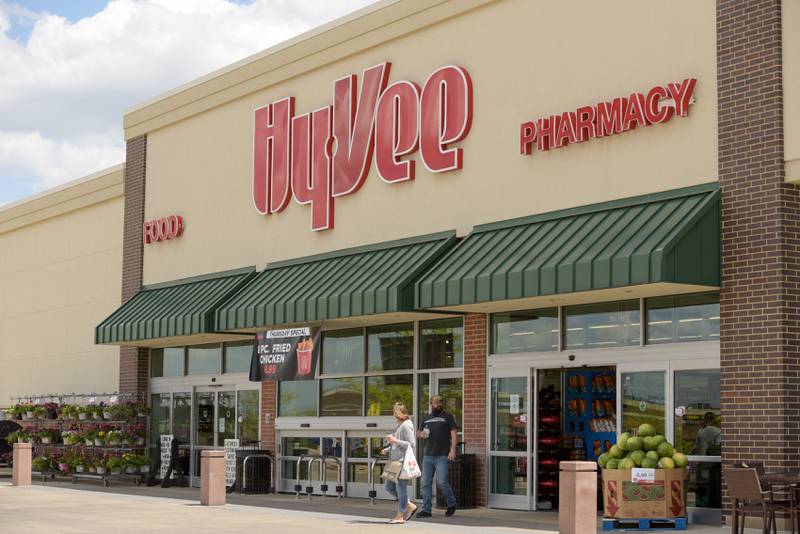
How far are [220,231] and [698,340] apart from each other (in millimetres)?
14181

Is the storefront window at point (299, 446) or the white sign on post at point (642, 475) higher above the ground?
the white sign on post at point (642, 475)

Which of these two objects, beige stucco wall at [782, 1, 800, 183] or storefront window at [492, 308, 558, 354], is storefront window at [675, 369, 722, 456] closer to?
storefront window at [492, 308, 558, 354]

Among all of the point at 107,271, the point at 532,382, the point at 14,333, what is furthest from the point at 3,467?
the point at 532,382

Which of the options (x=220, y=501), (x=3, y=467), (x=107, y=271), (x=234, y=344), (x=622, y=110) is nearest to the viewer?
(x=622, y=110)

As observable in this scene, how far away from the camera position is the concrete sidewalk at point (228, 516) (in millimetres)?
18016

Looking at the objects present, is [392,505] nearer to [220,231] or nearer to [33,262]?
[220,231]

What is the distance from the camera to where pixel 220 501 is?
23.3 m

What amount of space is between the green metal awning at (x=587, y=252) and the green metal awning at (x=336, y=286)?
1.78 ft

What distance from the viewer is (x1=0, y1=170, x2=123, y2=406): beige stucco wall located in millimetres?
34875

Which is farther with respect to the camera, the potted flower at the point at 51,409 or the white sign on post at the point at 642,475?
the potted flower at the point at 51,409

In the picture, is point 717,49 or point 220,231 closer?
point 717,49

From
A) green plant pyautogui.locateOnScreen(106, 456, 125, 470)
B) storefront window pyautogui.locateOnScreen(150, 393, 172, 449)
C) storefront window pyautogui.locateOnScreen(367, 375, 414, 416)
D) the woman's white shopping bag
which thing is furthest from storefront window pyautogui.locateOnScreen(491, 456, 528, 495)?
storefront window pyautogui.locateOnScreen(150, 393, 172, 449)

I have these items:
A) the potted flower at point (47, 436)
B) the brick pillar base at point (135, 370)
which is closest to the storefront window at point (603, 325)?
the brick pillar base at point (135, 370)

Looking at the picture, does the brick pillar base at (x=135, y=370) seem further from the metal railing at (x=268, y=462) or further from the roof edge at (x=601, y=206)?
the roof edge at (x=601, y=206)
